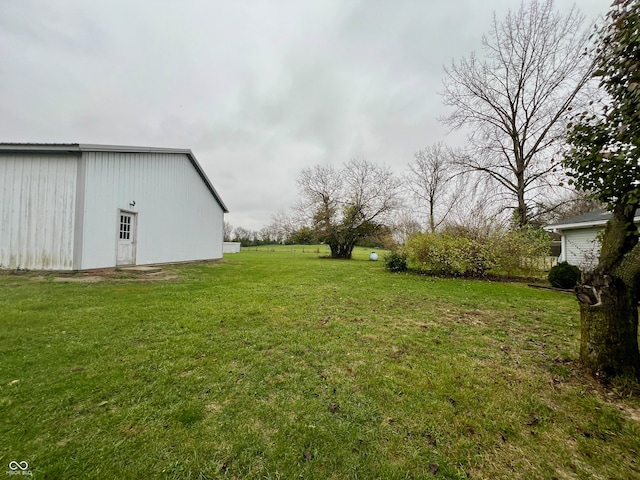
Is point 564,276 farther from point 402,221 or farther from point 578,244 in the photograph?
point 402,221

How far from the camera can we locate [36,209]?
27.1ft

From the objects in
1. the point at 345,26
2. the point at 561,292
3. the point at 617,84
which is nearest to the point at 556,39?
the point at 345,26

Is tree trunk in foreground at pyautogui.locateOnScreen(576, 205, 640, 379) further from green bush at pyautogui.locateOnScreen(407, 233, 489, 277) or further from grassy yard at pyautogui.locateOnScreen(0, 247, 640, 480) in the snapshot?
green bush at pyautogui.locateOnScreen(407, 233, 489, 277)

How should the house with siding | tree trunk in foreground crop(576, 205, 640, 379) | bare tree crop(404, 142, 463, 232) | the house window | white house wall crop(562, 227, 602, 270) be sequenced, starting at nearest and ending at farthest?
1. tree trunk in foreground crop(576, 205, 640, 379)
2. the house window
3. the house with siding
4. white house wall crop(562, 227, 602, 270)
5. bare tree crop(404, 142, 463, 232)

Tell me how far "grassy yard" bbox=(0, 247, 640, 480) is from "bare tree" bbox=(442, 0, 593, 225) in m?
12.4

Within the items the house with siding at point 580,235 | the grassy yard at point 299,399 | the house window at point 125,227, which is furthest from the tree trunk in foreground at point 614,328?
the house window at point 125,227

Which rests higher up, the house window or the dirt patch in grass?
the house window

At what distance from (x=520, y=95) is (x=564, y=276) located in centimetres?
1162

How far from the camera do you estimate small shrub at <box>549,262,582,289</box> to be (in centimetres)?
822

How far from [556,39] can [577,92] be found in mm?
2906

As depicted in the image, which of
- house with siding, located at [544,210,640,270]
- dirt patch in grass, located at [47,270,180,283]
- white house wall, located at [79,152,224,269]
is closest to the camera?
dirt patch in grass, located at [47,270,180,283]

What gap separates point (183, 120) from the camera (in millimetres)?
14141

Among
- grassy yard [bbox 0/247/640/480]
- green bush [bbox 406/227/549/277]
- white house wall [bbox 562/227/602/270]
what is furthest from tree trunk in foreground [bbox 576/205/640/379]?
white house wall [bbox 562/227/602/270]

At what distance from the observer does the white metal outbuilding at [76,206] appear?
8.20 meters
